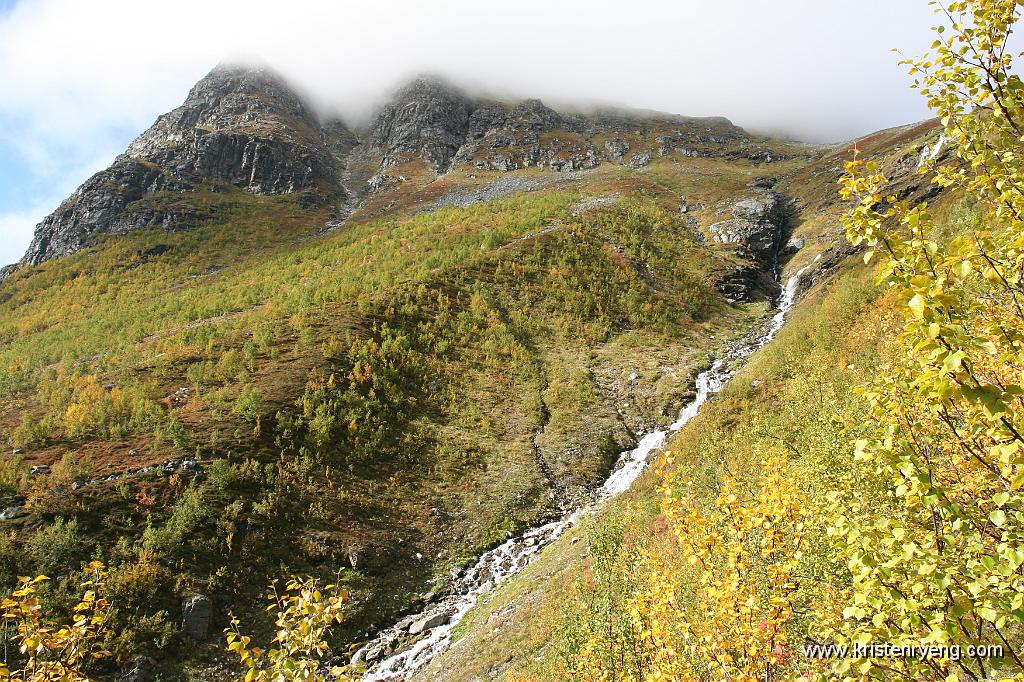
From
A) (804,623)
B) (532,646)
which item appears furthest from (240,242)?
A: (804,623)

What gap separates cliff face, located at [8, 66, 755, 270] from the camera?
224ft

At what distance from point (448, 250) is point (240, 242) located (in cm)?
3603

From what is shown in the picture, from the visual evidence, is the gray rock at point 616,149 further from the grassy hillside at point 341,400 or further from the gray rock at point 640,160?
the grassy hillside at point 341,400

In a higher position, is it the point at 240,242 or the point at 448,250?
the point at 240,242

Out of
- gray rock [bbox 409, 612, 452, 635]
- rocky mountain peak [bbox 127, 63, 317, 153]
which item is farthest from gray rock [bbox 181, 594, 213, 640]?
rocky mountain peak [bbox 127, 63, 317, 153]

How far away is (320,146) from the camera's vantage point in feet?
343

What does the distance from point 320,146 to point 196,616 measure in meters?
107

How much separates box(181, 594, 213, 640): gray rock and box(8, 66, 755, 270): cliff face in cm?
6562

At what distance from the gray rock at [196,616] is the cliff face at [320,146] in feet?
215

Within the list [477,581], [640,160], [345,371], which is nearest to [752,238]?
[345,371]

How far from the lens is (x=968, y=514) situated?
3.23 m

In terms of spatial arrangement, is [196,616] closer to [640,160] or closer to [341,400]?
[341,400]

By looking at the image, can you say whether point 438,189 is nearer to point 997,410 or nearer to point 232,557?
point 232,557

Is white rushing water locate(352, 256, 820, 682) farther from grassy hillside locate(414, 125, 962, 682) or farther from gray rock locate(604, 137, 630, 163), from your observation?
gray rock locate(604, 137, 630, 163)
